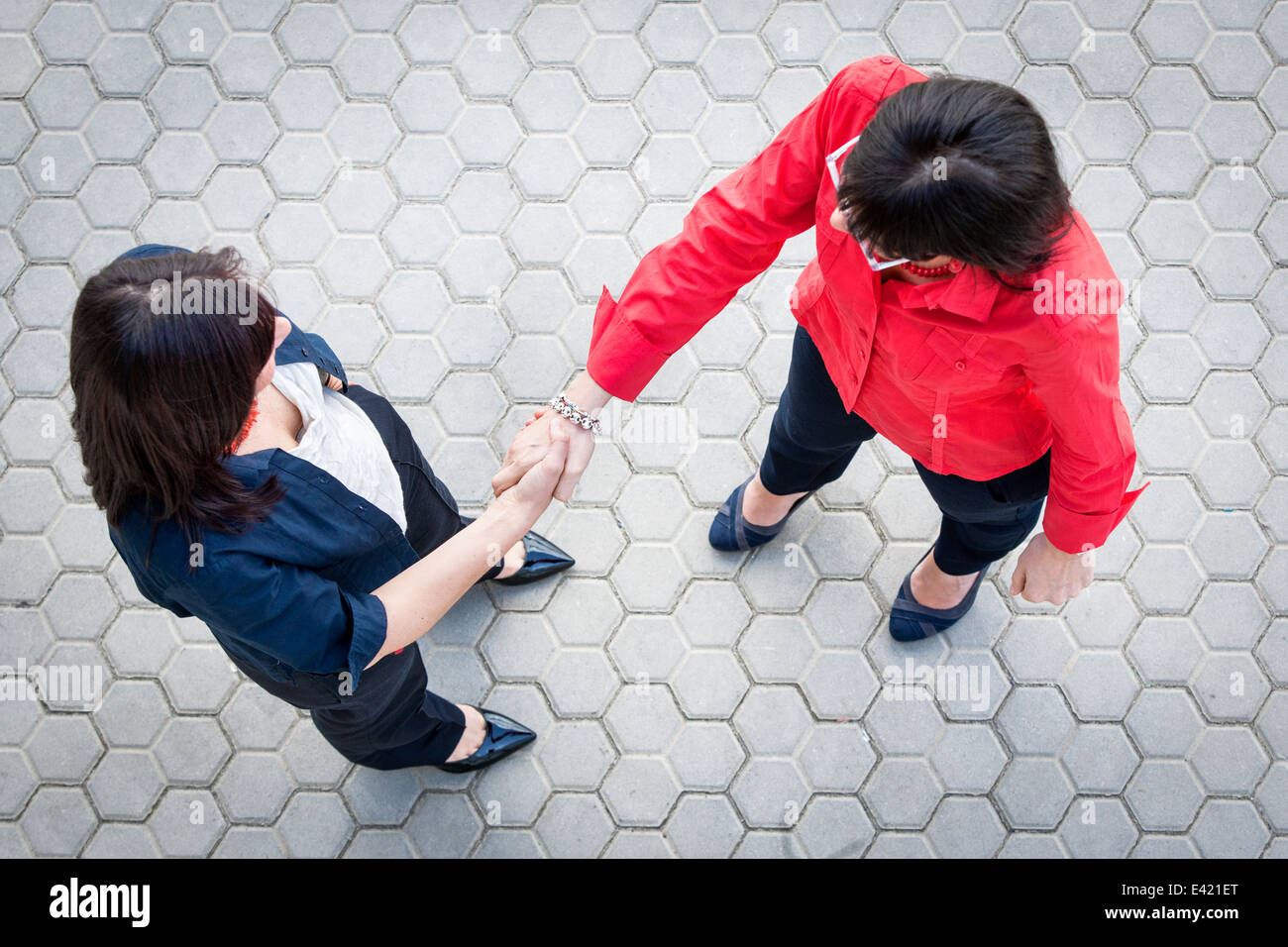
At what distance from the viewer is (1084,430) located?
186 centimetres

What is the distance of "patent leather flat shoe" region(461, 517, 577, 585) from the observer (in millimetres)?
3502

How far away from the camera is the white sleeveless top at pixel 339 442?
210 cm

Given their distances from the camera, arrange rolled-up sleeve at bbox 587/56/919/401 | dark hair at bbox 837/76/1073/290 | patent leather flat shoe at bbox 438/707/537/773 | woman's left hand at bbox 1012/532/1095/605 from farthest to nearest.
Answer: patent leather flat shoe at bbox 438/707/537/773
woman's left hand at bbox 1012/532/1095/605
rolled-up sleeve at bbox 587/56/919/401
dark hair at bbox 837/76/1073/290

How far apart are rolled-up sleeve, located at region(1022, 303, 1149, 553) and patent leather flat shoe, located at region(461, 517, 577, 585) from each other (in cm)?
185

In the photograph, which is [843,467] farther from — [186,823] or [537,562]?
[186,823]

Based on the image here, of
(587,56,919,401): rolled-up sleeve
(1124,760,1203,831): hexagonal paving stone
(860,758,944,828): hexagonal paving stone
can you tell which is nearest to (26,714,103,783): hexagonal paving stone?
(587,56,919,401): rolled-up sleeve

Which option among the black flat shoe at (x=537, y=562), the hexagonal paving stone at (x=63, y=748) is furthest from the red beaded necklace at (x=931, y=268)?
the hexagonal paving stone at (x=63, y=748)

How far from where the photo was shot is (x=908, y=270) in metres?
1.76

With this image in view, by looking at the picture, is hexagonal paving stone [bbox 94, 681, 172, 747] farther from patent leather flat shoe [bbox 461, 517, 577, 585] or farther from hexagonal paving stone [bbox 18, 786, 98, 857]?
patent leather flat shoe [bbox 461, 517, 577, 585]

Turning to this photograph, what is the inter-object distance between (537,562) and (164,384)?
1953mm

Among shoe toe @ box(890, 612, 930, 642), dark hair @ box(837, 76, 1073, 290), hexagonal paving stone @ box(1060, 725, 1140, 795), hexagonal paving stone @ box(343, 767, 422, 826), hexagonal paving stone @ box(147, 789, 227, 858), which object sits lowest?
hexagonal paving stone @ box(1060, 725, 1140, 795)

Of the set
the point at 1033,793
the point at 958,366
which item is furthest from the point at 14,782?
the point at 1033,793

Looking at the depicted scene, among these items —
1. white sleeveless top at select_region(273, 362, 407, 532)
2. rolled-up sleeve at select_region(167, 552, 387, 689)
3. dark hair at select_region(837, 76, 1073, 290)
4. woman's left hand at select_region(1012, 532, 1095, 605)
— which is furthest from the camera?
woman's left hand at select_region(1012, 532, 1095, 605)

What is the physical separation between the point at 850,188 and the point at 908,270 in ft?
0.90
